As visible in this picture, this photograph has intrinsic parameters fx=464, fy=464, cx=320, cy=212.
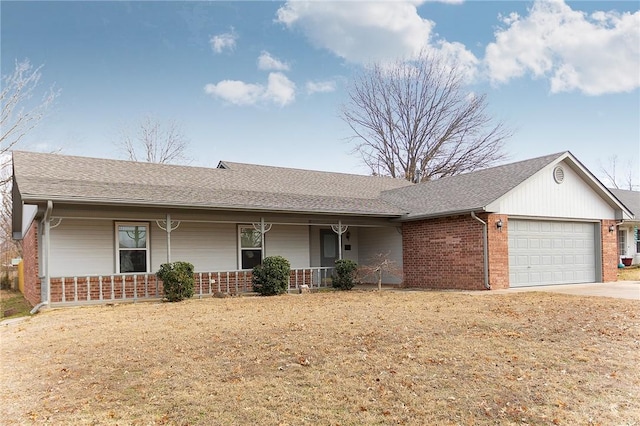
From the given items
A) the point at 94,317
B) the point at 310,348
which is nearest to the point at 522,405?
the point at 310,348

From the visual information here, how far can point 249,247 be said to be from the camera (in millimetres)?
16328

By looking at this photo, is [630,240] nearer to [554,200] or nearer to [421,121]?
[554,200]

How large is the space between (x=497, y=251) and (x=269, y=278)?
7094mm

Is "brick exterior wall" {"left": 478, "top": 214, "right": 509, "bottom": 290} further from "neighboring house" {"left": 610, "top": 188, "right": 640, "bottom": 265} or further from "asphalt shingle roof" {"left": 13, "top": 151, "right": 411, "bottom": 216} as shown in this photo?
"neighboring house" {"left": 610, "top": 188, "right": 640, "bottom": 265}

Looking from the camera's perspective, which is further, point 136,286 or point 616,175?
point 616,175

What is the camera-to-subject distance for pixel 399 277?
17.3 meters

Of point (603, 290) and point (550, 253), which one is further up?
point (550, 253)

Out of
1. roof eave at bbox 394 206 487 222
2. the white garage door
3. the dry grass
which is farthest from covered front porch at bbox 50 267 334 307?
the white garage door

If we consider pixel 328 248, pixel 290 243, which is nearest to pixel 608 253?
pixel 328 248

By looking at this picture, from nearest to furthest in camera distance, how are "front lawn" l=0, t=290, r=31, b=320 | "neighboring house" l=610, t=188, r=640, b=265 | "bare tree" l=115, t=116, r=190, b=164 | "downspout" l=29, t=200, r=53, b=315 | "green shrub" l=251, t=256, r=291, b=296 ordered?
"downspout" l=29, t=200, r=53, b=315, "front lawn" l=0, t=290, r=31, b=320, "green shrub" l=251, t=256, r=291, b=296, "neighboring house" l=610, t=188, r=640, b=265, "bare tree" l=115, t=116, r=190, b=164

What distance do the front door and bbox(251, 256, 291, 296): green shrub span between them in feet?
14.0

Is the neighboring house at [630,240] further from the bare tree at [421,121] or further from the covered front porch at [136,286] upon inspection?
the covered front porch at [136,286]

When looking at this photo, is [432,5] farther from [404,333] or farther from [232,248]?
[404,333]

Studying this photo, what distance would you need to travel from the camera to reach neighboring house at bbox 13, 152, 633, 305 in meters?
13.0
